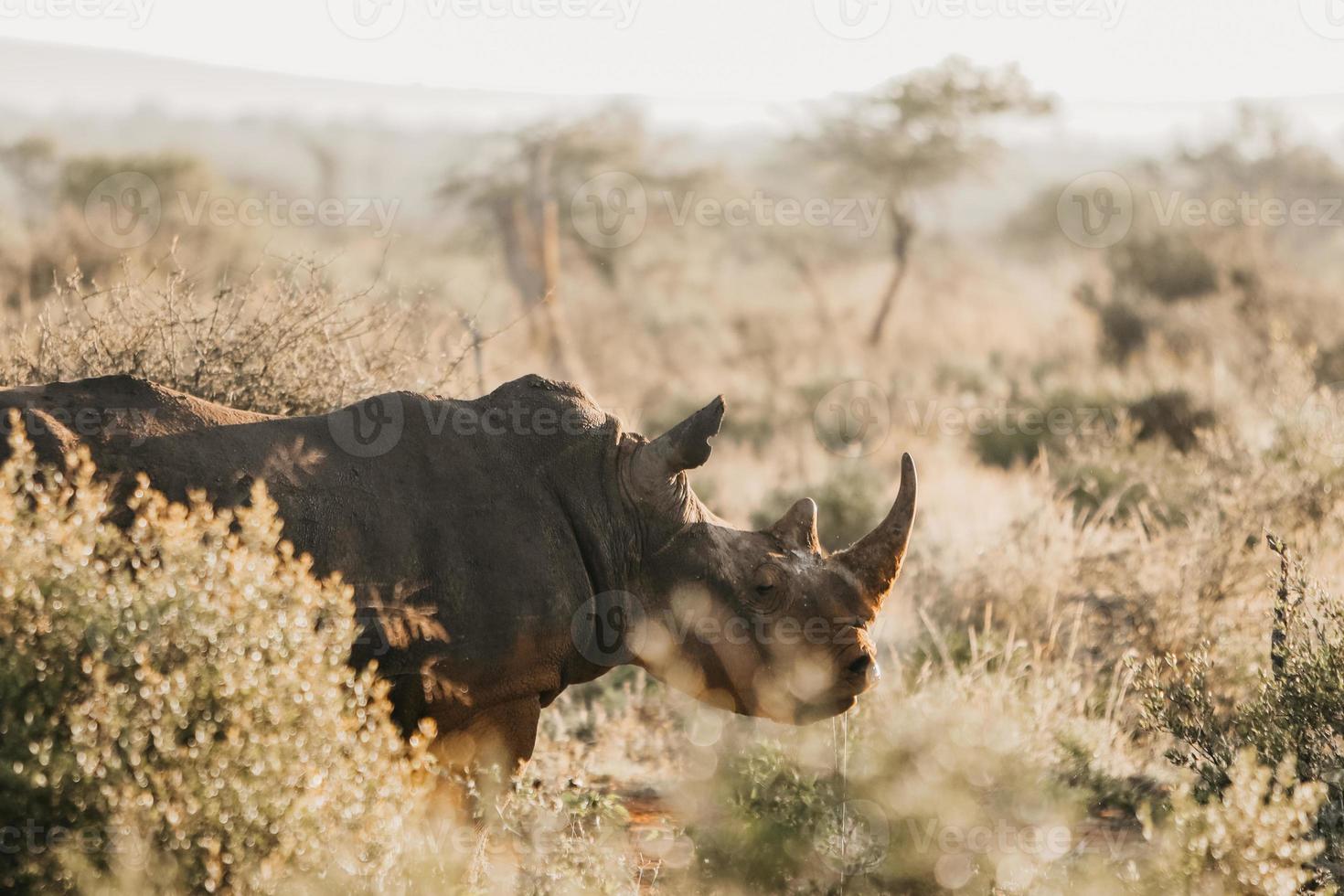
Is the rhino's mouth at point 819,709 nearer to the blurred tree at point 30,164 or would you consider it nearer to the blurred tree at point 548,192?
the blurred tree at point 548,192

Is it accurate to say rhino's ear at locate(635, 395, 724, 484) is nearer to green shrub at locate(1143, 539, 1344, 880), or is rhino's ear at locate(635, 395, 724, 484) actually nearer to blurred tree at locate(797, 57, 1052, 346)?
green shrub at locate(1143, 539, 1344, 880)

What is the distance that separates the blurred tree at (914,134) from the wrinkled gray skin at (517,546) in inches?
957

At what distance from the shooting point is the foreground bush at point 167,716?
4.08m

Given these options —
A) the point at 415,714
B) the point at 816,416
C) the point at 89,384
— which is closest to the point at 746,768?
the point at 415,714

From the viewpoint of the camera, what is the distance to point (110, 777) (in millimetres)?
4109

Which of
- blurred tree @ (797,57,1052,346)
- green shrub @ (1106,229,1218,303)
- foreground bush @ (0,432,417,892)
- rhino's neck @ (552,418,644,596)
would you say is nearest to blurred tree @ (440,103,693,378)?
blurred tree @ (797,57,1052,346)

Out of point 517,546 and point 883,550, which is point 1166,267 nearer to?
point 883,550

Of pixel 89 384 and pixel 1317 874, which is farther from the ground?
pixel 89 384

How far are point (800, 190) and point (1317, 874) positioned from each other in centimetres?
4617

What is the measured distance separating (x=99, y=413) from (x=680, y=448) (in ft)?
6.60

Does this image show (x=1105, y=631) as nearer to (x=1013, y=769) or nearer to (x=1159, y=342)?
(x=1013, y=769)

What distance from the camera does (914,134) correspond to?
31.6m

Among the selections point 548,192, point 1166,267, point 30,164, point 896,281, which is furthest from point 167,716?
point 30,164

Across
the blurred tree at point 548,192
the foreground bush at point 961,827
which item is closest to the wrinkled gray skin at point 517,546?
the foreground bush at point 961,827
